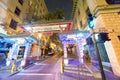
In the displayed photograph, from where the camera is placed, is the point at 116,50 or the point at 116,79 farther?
the point at 116,50

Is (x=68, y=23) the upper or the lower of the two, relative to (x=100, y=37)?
upper

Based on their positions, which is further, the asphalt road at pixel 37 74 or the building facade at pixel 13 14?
the building facade at pixel 13 14

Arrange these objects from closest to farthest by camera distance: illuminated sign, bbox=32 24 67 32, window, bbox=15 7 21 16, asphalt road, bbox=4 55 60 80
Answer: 1. asphalt road, bbox=4 55 60 80
2. illuminated sign, bbox=32 24 67 32
3. window, bbox=15 7 21 16

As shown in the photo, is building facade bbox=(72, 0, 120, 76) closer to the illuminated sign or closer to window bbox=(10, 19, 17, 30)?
the illuminated sign

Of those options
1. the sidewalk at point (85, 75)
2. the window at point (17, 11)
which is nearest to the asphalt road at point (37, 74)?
the sidewalk at point (85, 75)

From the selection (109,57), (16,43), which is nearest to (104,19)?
(109,57)

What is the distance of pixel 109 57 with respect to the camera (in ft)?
26.9

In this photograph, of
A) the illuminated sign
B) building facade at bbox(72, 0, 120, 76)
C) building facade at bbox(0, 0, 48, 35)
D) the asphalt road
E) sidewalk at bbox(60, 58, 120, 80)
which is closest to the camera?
sidewalk at bbox(60, 58, 120, 80)

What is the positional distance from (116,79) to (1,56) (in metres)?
15.4

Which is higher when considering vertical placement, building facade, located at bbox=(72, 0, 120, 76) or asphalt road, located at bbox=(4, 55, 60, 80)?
building facade, located at bbox=(72, 0, 120, 76)

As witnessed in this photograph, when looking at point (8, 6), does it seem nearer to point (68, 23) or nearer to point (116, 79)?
point (68, 23)

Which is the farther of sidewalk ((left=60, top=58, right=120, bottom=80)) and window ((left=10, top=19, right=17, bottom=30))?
window ((left=10, top=19, right=17, bottom=30))

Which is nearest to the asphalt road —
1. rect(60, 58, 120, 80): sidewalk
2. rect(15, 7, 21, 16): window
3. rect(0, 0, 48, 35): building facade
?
rect(60, 58, 120, 80): sidewalk

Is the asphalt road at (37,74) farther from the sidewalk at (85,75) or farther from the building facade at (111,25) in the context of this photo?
the building facade at (111,25)
